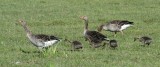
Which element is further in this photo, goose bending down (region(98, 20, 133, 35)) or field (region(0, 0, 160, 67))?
goose bending down (region(98, 20, 133, 35))

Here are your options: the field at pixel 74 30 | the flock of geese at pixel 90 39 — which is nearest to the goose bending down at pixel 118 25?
the flock of geese at pixel 90 39

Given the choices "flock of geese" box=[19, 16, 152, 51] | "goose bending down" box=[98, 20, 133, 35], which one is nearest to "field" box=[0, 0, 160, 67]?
"flock of geese" box=[19, 16, 152, 51]

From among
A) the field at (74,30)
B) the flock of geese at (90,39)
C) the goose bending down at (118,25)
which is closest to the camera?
the field at (74,30)

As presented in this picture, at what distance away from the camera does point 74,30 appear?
23734 millimetres

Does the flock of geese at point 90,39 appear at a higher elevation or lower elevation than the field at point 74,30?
higher

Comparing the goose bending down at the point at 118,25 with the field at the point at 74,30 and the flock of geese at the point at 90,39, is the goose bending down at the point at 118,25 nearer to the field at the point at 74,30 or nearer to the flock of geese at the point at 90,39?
the flock of geese at the point at 90,39

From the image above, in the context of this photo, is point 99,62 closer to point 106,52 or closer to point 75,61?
point 75,61

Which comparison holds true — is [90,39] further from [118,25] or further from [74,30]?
[74,30]

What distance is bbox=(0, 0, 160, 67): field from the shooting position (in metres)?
14.8

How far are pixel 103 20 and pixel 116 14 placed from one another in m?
1.95

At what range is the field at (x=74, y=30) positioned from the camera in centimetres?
1484

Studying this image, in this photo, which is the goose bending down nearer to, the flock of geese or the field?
the flock of geese

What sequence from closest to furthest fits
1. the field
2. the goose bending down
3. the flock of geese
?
the field → the flock of geese → the goose bending down

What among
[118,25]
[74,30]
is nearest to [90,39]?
[118,25]
